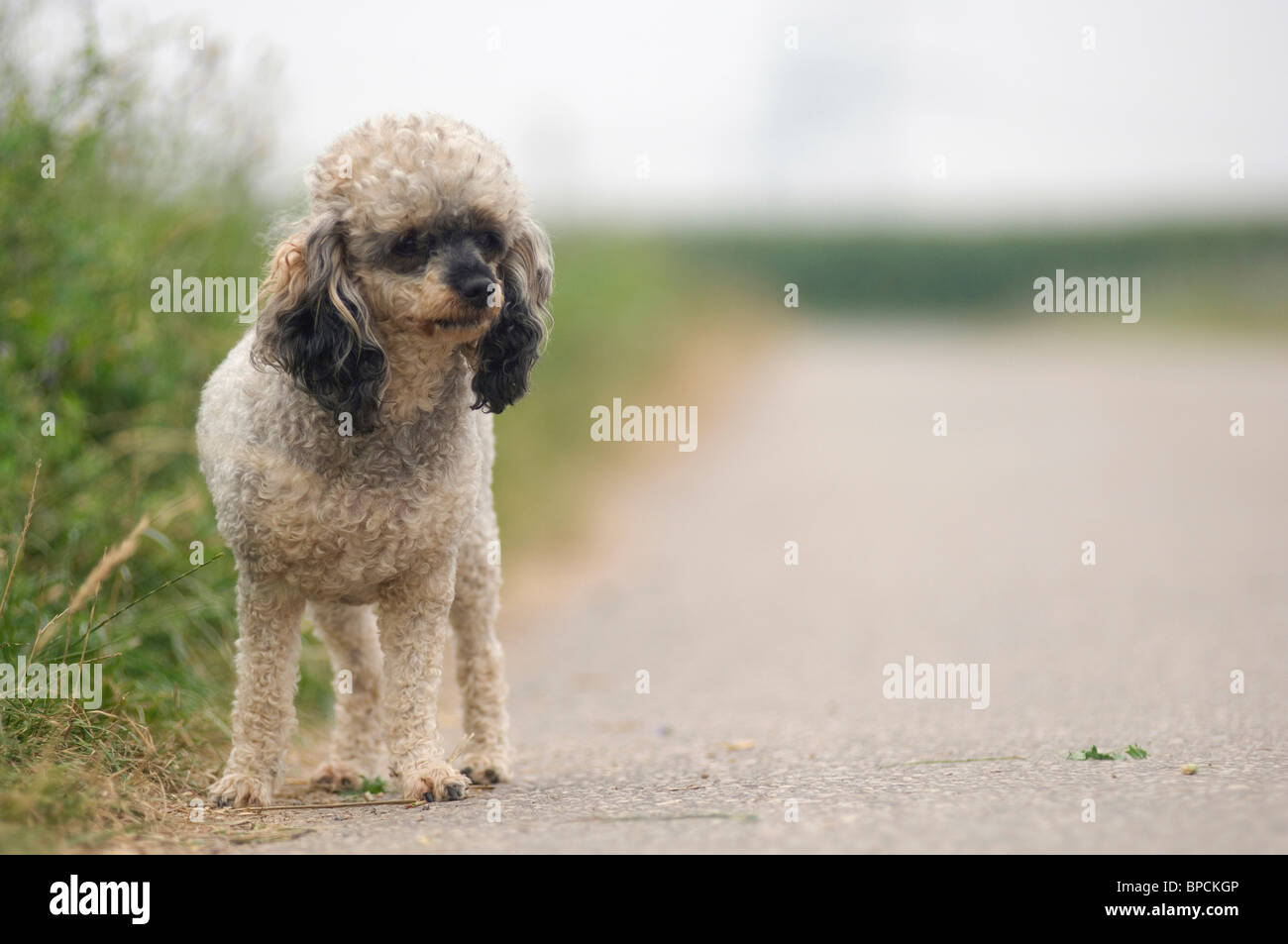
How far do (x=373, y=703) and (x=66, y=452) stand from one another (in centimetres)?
168

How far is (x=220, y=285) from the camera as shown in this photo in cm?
676

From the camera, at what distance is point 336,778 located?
4.60 metres

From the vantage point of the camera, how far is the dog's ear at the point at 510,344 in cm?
428

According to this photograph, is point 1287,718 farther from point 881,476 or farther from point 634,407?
point 634,407

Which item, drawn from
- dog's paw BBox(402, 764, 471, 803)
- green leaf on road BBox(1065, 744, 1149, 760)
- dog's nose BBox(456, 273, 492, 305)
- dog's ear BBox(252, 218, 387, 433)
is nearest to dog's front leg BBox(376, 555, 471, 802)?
dog's paw BBox(402, 764, 471, 803)

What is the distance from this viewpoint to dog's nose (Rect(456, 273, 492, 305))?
3.82m

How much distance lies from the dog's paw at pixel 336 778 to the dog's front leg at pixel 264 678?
0.31 meters

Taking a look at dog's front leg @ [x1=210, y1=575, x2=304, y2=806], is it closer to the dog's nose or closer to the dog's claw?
the dog's claw

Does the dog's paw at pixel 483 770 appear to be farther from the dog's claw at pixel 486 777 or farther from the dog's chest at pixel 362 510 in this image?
the dog's chest at pixel 362 510

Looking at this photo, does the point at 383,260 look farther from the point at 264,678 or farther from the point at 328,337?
A: the point at 264,678

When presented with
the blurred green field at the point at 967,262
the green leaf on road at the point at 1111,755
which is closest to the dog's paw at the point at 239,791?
the green leaf on road at the point at 1111,755

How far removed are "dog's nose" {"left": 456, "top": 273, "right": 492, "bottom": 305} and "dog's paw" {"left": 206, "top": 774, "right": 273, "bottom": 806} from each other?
1.55 m

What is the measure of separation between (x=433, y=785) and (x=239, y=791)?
0.56 m

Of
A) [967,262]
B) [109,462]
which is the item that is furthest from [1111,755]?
[967,262]
